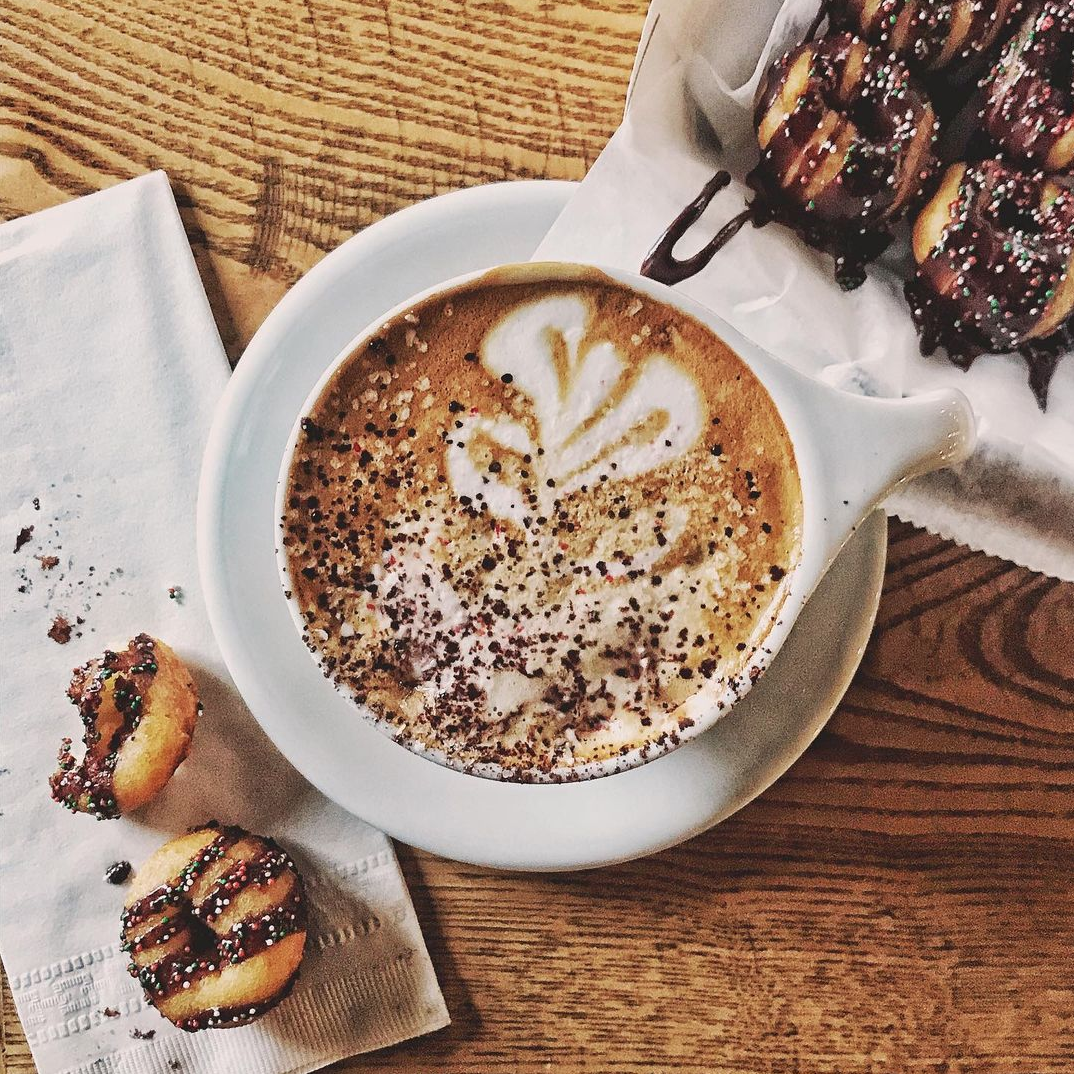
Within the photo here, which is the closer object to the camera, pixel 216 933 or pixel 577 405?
pixel 577 405

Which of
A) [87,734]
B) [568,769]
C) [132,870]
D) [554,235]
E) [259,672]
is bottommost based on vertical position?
[132,870]

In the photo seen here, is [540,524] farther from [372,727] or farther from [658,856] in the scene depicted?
[658,856]

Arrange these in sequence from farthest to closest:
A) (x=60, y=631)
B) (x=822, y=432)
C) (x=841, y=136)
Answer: (x=60, y=631) < (x=841, y=136) < (x=822, y=432)

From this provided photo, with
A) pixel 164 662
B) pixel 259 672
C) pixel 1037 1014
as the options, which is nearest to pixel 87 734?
pixel 164 662

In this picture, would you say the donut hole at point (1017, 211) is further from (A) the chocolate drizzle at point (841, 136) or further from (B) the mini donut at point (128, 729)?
(B) the mini donut at point (128, 729)

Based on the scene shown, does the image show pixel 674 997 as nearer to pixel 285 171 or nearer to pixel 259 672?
pixel 259 672

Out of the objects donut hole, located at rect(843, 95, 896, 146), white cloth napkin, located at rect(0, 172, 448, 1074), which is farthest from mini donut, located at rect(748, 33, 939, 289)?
white cloth napkin, located at rect(0, 172, 448, 1074)

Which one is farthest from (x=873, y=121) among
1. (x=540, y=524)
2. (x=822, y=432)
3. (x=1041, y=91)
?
(x=540, y=524)
